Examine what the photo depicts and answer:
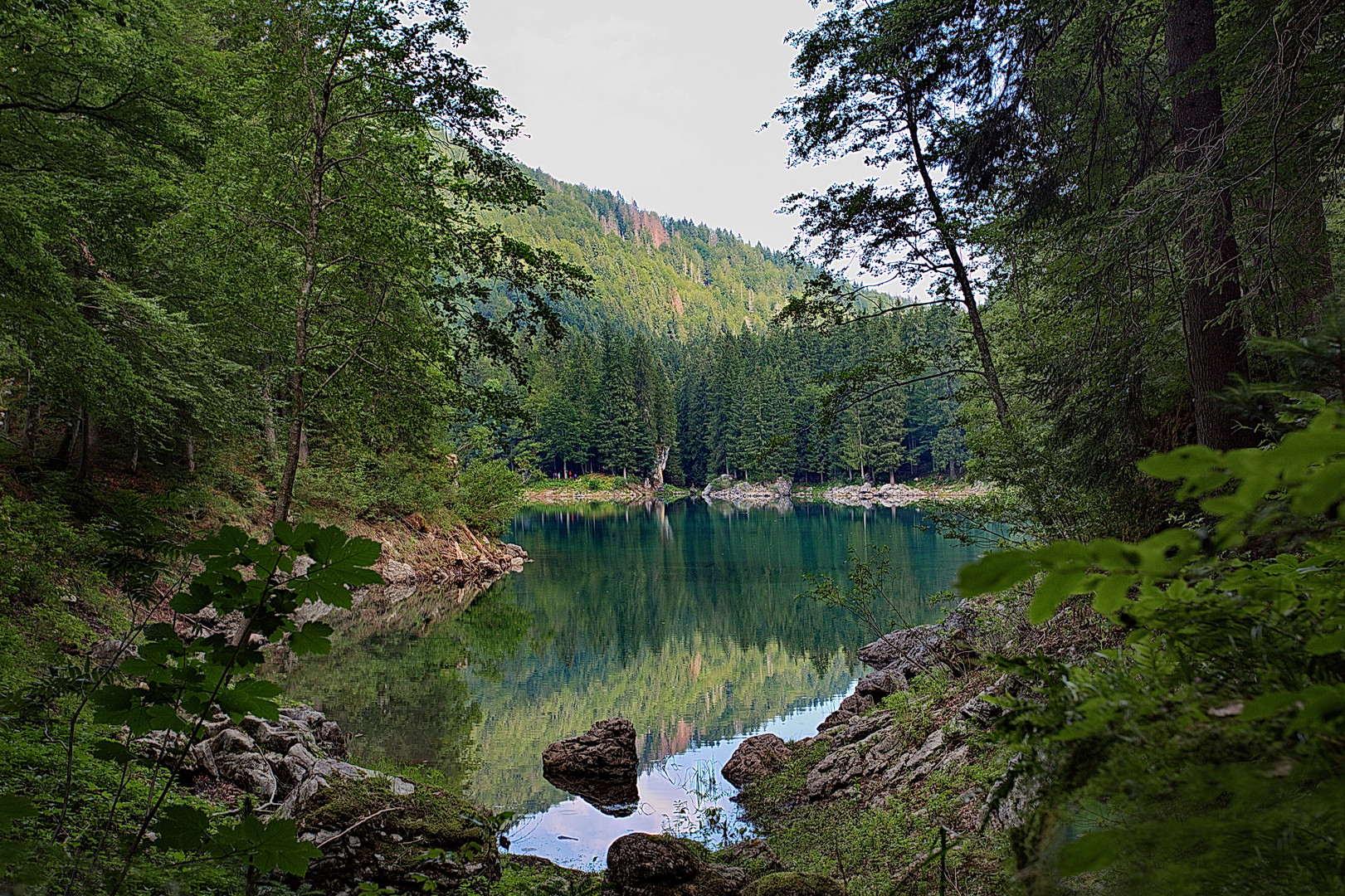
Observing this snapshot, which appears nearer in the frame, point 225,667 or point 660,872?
point 225,667

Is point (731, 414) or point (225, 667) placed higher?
point (731, 414)

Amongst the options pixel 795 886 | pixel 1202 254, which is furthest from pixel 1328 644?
pixel 1202 254

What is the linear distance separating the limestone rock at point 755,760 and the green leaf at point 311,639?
7557 millimetres

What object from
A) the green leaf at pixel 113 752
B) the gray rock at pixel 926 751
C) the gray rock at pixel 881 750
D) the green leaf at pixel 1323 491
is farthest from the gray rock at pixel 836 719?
the green leaf at pixel 1323 491

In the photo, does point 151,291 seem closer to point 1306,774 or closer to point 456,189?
point 456,189

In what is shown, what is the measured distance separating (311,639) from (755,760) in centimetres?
804

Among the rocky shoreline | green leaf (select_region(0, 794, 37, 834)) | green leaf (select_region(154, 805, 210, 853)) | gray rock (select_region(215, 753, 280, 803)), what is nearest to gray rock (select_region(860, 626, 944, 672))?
gray rock (select_region(215, 753, 280, 803))

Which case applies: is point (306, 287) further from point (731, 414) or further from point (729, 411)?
point (729, 411)

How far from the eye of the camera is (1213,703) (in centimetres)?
87

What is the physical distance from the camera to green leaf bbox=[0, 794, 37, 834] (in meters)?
1.48

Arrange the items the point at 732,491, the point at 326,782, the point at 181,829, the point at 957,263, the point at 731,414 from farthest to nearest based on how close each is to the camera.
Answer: the point at 731,414
the point at 732,491
the point at 957,263
the point at 326,782
the point at 181,829

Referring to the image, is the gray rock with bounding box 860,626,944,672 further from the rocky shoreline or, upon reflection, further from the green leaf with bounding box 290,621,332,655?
the rocky shoreline

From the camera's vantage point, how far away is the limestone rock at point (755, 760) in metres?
8.41

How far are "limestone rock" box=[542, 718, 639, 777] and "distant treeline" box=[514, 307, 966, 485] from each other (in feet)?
148
